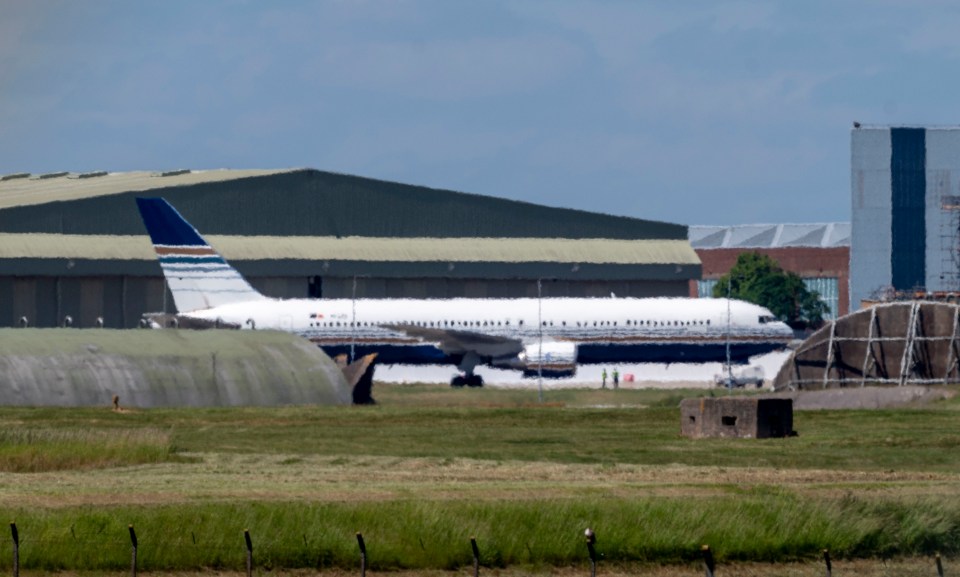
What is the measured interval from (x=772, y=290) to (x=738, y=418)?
412 feet

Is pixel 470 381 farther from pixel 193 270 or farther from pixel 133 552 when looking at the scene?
pixel 133 552

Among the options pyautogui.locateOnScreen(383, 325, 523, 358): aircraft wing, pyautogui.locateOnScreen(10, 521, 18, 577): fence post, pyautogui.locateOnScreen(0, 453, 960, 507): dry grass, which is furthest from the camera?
pyautogui.locateOnScreen(383, 325, 523, 358): aircraft wing

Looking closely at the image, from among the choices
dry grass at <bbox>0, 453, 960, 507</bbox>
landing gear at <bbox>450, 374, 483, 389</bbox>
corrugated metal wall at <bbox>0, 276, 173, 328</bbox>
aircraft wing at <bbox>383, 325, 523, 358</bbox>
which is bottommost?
dry grass at <bbox>0, 453, 960, 507</bbox>

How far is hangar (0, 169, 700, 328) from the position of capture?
4648 inches

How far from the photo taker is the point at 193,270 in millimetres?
107812

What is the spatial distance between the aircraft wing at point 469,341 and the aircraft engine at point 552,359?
148 centimetres

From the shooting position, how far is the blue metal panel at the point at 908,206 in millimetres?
161625

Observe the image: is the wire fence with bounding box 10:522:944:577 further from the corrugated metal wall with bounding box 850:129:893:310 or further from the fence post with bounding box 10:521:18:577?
the corrugated metal wall with bounding box 850:129:893:310

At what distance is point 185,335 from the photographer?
80.1 metres

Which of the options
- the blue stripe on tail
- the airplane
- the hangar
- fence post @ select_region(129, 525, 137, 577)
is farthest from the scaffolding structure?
fence post @ select_region(129, 525, 137, 577)

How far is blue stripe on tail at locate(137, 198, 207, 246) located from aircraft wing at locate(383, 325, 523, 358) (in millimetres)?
13316

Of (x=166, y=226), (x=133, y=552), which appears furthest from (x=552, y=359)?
(x=133, y=552)

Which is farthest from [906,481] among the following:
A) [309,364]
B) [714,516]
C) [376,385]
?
[376,385]

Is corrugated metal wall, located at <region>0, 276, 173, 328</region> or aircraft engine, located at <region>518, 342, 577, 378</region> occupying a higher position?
corrugated metal wall, located at <region>0, 276, 173, 328</region>
